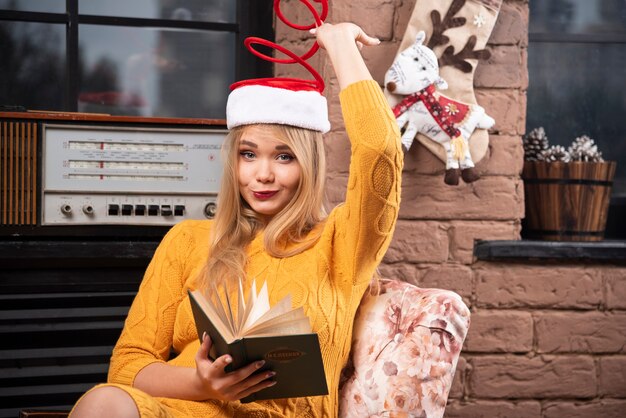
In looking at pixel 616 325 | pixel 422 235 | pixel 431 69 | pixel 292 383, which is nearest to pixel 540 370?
pixel 616 325

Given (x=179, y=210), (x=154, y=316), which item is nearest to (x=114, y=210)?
(x=179, y=210)

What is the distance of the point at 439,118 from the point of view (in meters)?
2.16

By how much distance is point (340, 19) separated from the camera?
85.0 inches

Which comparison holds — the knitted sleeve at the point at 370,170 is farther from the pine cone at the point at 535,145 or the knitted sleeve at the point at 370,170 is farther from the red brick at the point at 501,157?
the pine cone at the point at 535,145

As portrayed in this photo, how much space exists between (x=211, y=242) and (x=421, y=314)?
1.44 ft

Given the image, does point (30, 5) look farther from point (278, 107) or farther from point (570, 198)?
point (570, 198)

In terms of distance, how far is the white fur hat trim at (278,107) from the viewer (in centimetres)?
160

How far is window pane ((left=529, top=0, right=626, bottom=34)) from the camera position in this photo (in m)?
2.61

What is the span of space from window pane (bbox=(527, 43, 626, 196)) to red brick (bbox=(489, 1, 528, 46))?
375mm

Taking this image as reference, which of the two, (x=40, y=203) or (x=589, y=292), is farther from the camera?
(x=589, y=292)

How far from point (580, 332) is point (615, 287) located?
6.0 inches

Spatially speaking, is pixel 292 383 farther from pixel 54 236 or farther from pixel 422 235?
pixel 422 235

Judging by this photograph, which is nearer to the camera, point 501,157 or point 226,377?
point 226,377

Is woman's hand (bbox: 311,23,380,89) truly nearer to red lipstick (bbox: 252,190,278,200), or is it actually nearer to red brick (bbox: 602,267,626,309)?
red lipstick (bbox: 252,190,278,200)
